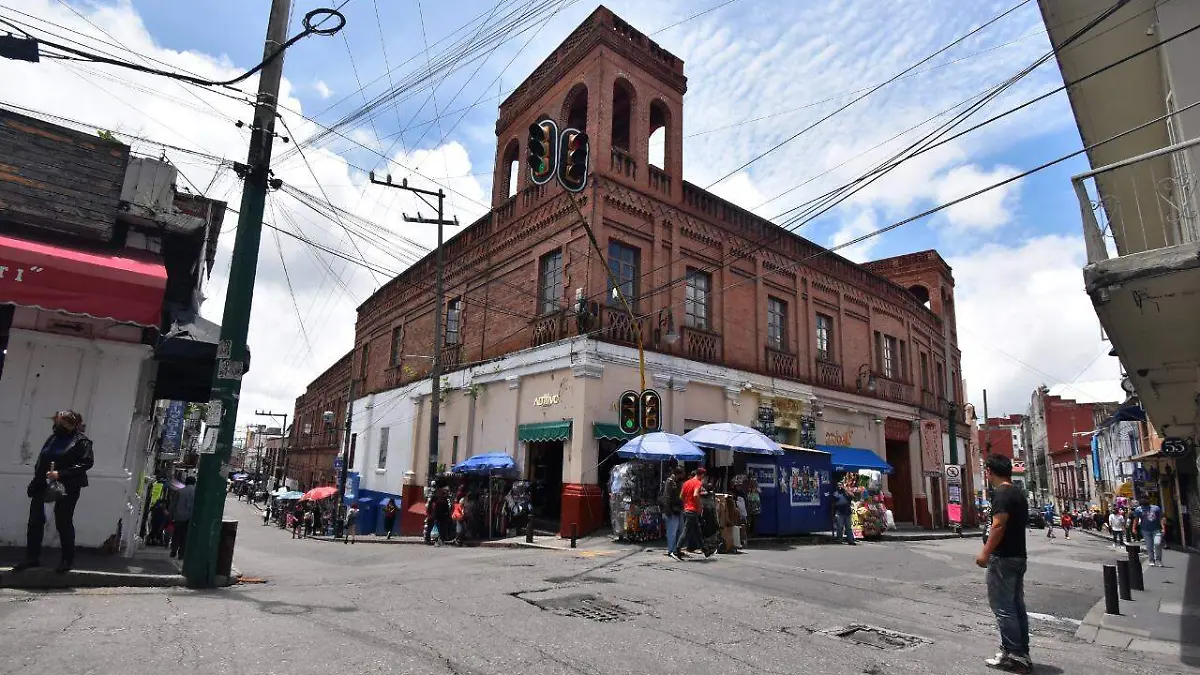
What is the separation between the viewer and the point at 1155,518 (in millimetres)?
16453

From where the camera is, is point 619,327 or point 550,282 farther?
point 550,282

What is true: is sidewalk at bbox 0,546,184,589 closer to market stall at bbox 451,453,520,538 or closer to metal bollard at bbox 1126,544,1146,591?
market stall at bbox 451,453,520,538

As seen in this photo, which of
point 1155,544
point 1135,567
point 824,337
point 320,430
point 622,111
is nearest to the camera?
point 1135,567

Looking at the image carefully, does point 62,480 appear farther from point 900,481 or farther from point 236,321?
point 900,481

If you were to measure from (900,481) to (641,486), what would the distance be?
735 inches

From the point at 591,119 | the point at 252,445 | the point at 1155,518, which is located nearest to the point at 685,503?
the point at 591,119

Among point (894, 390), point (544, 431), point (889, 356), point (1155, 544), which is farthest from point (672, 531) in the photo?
point (889, 356)

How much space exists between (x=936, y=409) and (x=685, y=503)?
24.7 metres

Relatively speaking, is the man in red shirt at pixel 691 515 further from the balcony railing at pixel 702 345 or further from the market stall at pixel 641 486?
the balcony railing at pixel 702 345

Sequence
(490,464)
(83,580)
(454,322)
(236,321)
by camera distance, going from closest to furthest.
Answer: (83,580) < (236,321) < (490,464) < (454,322)

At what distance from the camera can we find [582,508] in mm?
16406

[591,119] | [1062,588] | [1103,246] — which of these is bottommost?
[1062,588]

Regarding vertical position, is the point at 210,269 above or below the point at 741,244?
below

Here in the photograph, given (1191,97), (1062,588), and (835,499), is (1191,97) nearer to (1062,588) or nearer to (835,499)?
(1062,588)
